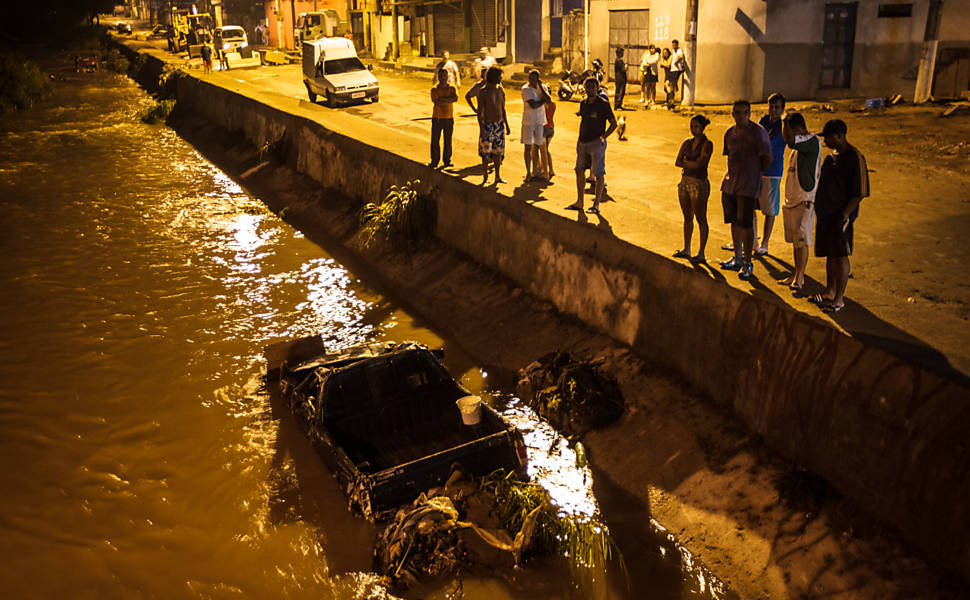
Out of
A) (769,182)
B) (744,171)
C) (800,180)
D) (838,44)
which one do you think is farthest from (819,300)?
(838,44)

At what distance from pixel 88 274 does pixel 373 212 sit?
16.5 feet

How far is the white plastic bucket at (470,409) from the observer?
7016mm

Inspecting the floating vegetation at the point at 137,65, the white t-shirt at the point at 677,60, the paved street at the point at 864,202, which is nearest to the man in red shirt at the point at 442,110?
the paved street at the point at 864,202

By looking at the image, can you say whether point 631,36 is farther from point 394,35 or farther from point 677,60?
point 394,35

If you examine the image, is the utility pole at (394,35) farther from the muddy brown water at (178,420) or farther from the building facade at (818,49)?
the muddy brown water at (178,420)

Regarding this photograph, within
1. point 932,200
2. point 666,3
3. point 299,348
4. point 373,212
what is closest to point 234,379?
point 299,348

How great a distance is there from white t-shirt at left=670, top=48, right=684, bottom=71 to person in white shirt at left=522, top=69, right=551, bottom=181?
9848 millimetres

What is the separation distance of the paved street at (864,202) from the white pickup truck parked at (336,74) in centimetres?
83

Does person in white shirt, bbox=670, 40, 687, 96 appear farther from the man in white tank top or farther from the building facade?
Answer: the man in white tank top

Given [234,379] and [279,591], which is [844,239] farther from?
[234,379]

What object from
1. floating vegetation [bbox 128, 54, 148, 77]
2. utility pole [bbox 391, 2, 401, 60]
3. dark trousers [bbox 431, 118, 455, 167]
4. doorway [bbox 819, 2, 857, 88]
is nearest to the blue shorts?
dark trousers [bbox 431, 118, 455, 167]

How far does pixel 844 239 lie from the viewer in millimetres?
7082

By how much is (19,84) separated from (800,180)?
36040 mm

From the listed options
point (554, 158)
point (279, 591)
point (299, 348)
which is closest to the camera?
point (279, 591)
